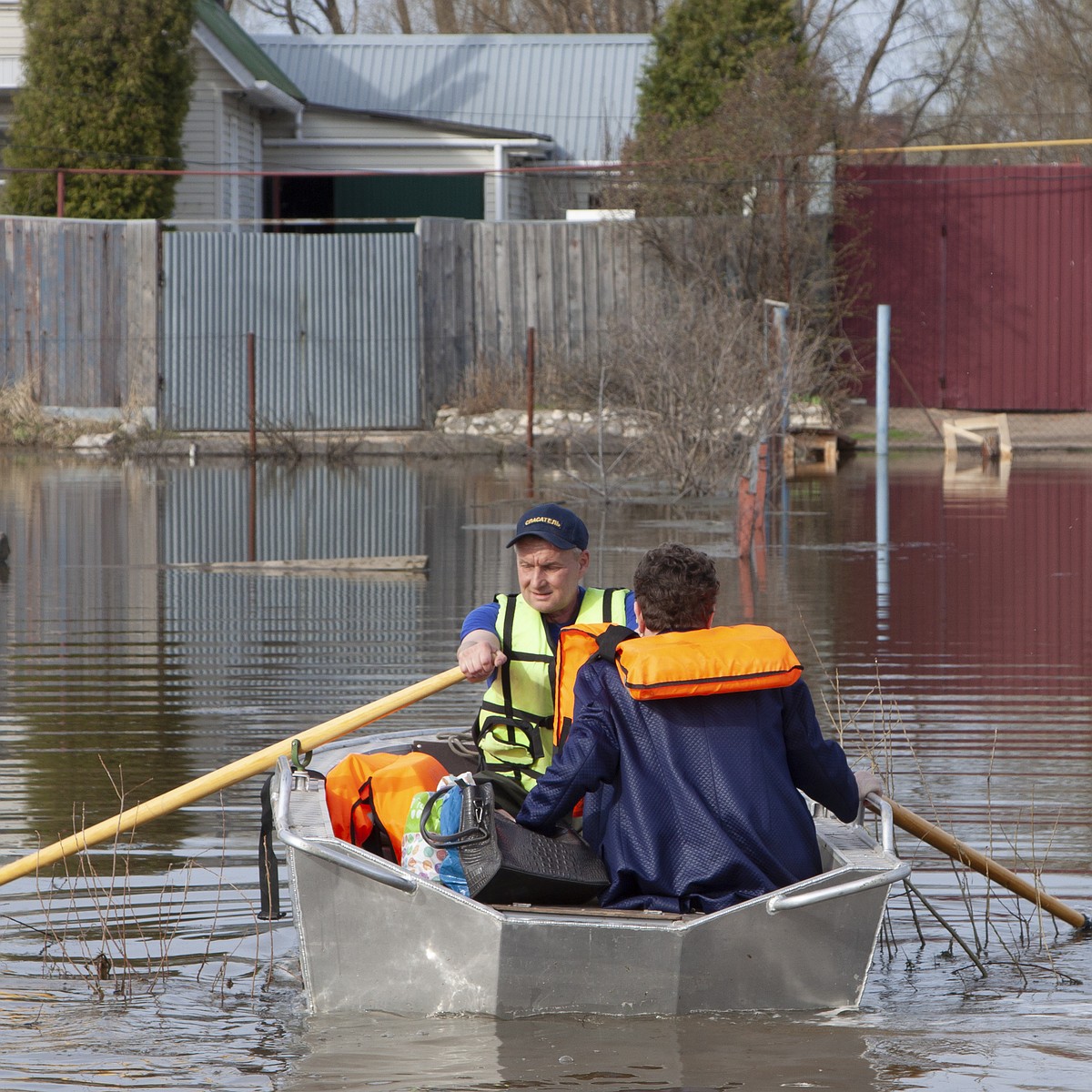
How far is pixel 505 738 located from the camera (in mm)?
5758

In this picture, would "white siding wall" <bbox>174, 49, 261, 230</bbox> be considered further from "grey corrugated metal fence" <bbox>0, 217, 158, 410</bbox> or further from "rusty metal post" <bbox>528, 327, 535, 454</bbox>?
"rusty metal post" <bbox>528, 327, 535, 454</bbox>

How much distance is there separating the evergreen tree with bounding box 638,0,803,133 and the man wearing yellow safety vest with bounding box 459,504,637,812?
2118 centimetres

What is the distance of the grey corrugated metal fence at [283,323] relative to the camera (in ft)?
79.8

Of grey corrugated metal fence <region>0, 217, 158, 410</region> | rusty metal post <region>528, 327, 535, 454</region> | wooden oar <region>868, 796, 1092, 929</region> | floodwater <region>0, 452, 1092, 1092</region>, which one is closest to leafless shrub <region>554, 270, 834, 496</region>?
floodwater <region>0, 452, 1092, 1092</region>

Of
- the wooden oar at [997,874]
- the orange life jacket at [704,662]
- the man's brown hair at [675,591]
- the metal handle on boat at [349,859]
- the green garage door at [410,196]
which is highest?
the green garage door at [410,196]

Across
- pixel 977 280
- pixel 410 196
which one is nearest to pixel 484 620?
pixel 977 280

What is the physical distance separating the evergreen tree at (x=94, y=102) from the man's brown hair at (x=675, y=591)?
72.0 feet

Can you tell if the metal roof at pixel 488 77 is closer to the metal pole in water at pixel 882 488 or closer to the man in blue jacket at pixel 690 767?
the metal pole in water at pixel 882 488

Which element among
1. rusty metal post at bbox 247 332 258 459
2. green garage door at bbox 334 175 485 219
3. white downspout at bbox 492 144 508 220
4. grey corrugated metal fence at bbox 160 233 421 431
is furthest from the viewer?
green garage door at bbox 334 175 485 219

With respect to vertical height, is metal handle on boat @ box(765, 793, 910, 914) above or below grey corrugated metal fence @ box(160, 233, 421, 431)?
below

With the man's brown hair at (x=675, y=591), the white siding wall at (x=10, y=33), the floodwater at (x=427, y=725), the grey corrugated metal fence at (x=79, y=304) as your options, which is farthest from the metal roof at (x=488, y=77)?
the man's brown hair at (x=675, y=591)

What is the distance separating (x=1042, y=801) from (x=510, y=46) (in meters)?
29.2

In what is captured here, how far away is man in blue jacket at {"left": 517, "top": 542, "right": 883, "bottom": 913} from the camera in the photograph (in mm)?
4781

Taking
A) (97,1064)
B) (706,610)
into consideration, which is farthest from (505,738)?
(97,1064)
